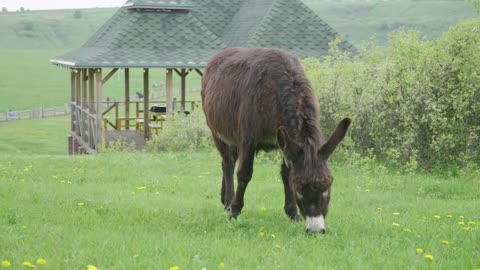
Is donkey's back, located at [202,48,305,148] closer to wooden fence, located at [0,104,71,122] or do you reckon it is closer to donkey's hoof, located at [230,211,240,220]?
donkey's hoof, located at [230,211,240,220]

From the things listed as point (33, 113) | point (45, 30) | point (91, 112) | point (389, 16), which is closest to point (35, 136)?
point (33, 113)

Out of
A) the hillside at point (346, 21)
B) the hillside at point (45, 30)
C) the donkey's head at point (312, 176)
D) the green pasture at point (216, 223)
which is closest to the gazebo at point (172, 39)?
the green pasture at point (216, 223)

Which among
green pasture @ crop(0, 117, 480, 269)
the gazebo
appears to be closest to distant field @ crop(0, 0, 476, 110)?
the gazebo

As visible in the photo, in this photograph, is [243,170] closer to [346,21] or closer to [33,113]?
[33,113]

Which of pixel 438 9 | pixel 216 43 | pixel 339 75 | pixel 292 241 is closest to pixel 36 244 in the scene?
pixel 292 241

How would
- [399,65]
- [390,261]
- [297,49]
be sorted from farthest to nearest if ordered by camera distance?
[297,49] → [399,65] → [390,261]

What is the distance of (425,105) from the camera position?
438 inches

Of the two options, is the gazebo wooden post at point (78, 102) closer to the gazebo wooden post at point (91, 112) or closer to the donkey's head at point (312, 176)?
the gazebo wooden post at point (91, 112)

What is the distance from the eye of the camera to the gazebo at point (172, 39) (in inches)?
733

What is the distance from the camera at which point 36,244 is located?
211 inches

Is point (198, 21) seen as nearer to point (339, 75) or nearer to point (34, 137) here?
point (339, 75)

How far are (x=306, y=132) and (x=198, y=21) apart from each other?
51.4 ft

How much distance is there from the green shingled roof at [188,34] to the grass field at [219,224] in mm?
8123

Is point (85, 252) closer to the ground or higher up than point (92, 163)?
higher up
